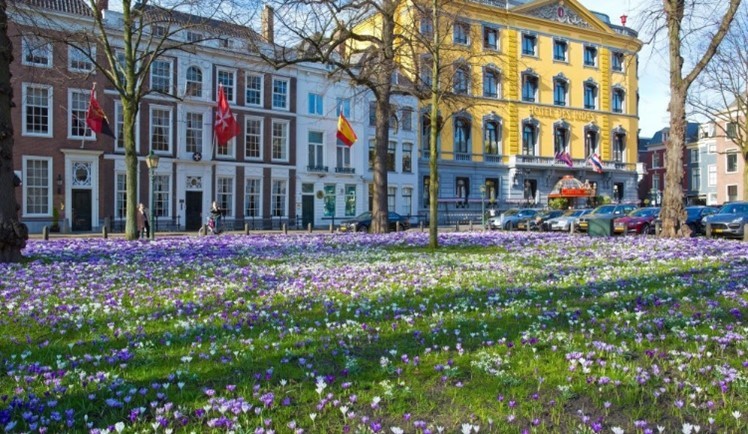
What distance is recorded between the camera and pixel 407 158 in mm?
49938

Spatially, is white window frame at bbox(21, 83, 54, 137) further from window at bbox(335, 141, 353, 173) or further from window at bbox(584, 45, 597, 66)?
window at bbox(584, 45, 597, 66)

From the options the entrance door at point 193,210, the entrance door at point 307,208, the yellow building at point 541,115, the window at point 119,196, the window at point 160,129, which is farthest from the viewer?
the yellow building at point 541,115

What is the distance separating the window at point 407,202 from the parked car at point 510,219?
8.97 metres

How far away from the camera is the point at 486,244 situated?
18391 mm

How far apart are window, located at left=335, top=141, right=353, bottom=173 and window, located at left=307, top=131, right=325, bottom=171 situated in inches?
45.7

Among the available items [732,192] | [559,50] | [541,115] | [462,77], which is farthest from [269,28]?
[732,192]

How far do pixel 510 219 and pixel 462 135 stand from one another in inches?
597

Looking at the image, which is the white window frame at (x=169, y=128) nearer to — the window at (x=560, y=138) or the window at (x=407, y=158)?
the window at (x=407, y=158)

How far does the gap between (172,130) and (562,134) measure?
3860 cm

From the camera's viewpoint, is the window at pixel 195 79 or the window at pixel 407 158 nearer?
the window at pixel 195 79

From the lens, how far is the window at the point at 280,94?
4225 centimetres

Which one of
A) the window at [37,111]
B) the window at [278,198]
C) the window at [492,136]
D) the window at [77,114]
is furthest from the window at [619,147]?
the window at [37,111]

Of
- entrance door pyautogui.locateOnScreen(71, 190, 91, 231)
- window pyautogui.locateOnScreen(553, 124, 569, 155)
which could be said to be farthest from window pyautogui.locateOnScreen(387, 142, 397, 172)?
entrance door pyautogui.locateOnScreen(71, 190, 91, 231)

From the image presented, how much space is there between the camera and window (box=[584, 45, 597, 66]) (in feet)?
196
